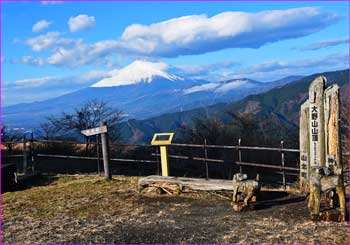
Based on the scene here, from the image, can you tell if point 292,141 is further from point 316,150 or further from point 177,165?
point 316,150

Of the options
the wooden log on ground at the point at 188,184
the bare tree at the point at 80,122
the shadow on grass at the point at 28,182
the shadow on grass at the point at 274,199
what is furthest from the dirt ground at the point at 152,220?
the bare tree at the point at 80,122

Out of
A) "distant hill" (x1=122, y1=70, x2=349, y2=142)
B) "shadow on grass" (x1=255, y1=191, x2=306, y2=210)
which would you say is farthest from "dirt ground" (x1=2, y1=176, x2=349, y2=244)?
"distant hill" (x1=122, y1=70, x2=349, y2=142)

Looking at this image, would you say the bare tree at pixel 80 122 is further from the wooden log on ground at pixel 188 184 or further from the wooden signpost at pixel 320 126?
the wooden signpost at pixel 320 126

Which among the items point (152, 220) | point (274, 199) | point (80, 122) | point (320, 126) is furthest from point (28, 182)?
point (80, 122)

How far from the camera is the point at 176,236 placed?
5859 mm

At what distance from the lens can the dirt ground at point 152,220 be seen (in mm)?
5723

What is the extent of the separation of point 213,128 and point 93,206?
77.0ft

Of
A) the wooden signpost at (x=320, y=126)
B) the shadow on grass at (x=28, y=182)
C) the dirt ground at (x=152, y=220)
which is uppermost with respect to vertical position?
the wooden signpost at (x=320, y=126)

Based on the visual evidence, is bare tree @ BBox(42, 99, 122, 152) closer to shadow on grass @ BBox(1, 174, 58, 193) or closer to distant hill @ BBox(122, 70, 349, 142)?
shadow on grass @ BBox(1, 174, 58, 193)

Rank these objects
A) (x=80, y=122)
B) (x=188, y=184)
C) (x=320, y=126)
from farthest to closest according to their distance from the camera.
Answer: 1. (x=80, y=122)
2. (x=188, y=184)
3. (x=320, y=126)

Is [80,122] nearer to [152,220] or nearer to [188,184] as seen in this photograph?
[188,184]

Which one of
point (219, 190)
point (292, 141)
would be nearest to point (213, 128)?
point (292, 141)

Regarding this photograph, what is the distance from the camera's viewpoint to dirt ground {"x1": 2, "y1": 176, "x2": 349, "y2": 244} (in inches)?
225

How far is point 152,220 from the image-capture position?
6758 mm
